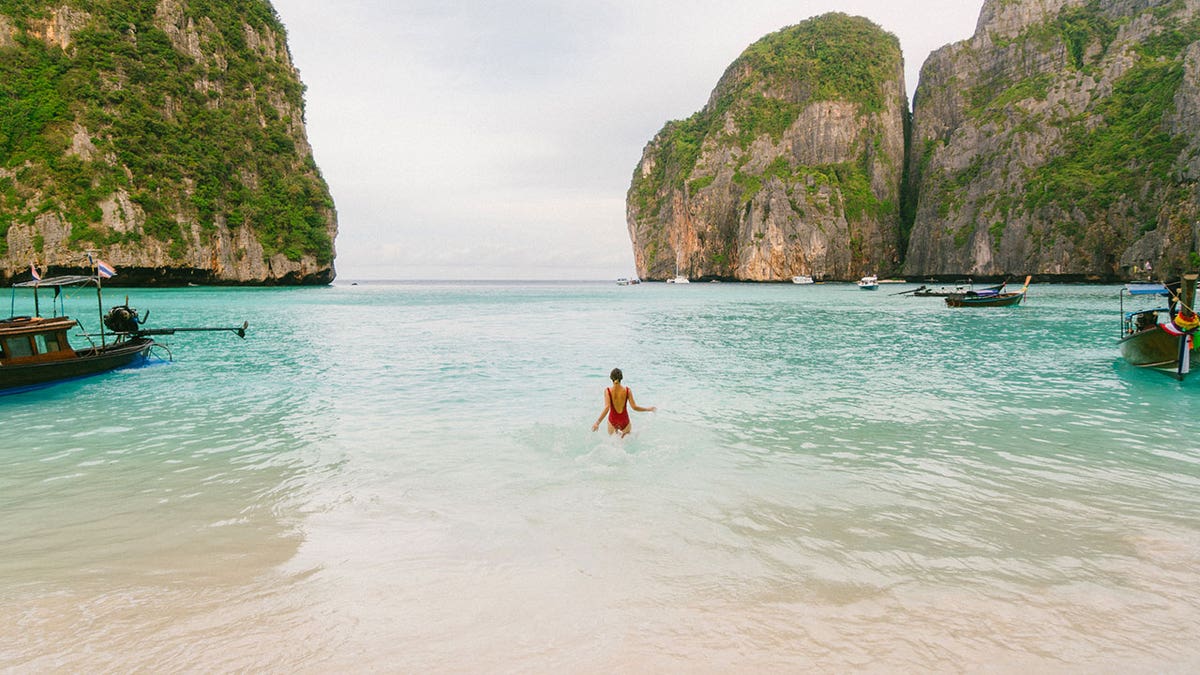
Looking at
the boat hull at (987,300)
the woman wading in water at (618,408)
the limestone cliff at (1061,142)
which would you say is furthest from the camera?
the limestone cliff at (1061,142)

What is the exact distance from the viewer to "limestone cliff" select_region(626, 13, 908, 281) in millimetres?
117938

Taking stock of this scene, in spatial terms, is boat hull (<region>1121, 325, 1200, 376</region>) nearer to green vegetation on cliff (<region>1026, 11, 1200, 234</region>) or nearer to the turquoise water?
the turquoise water

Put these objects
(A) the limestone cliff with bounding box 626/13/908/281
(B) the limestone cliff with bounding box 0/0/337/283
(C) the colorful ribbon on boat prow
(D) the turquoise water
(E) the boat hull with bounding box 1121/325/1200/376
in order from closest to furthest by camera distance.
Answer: (D) the turquoise water → (C) the colorful ribbon on boat prow → (E) the boat hull with bounding box 1121/325/1200/376 → (B) the limestone cliff with bounding box 0/0/337/283 → (A) the limestone cliff with bounding box 626/13/908/281

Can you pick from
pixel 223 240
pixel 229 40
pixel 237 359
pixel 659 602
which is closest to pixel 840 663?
pixel 659 602

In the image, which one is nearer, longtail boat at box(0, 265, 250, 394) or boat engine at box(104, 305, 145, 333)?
longtail boat at box(0, 265, 250, 394)

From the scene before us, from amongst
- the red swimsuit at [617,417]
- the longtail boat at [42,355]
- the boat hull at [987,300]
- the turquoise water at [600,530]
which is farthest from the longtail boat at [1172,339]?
the longtail boat at [42,355]

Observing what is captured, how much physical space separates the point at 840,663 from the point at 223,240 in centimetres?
8740

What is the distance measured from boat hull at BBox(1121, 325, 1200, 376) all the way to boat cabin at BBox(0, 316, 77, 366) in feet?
101

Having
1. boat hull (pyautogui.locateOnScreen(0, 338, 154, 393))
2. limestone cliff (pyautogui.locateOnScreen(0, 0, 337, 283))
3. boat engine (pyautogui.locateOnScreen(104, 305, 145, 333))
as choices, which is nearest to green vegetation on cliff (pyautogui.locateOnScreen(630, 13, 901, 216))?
limestone cliff (pyautogui.locateOnScreen(0, 0, 337, 283))

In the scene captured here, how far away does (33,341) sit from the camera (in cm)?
1511

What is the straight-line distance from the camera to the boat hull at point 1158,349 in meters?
16.2

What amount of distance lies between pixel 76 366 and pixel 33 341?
4.14 feet

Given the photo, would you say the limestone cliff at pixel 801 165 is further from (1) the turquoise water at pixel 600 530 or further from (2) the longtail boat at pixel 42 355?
(2) the longtail boat at pixel 42 355

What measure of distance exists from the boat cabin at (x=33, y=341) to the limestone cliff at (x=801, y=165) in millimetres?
114572
